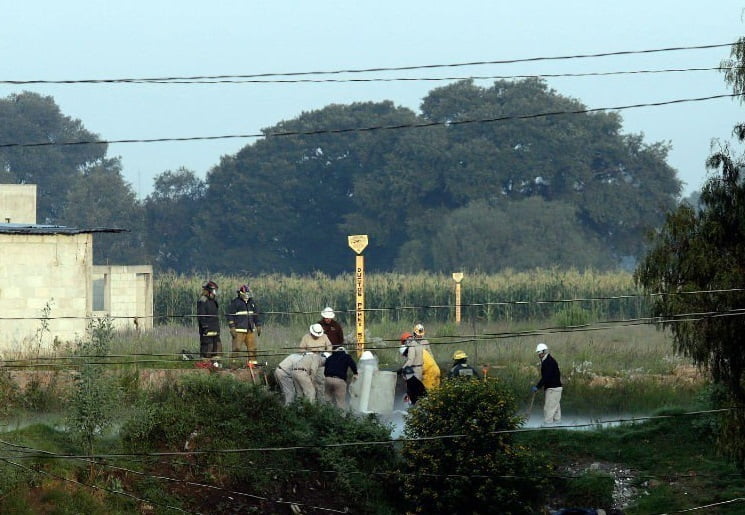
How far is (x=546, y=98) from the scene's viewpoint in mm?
93188

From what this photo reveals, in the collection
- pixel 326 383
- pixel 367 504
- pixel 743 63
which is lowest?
pixel 367 504

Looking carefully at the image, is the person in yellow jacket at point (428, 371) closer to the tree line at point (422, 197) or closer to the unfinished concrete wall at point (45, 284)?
the unfinished concrete wall at point (45, 284)

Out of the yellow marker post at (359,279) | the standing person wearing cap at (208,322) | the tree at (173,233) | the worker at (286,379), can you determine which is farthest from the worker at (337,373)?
the tree at (173,233)

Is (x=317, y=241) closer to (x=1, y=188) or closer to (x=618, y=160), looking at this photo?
(x=618, y=160)

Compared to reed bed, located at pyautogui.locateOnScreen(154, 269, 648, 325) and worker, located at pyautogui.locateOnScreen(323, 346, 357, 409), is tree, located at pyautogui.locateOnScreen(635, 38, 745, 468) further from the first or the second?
reed bed, located at pyautogui.locateOnScreen(154, 269, 648, 325)

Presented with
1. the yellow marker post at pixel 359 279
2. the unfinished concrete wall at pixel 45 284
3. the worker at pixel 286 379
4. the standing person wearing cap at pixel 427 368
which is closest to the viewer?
the worker at pixel 286 379

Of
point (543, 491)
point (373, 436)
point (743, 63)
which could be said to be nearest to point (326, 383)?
point (373, 436)

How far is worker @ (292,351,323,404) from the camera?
84.1 ft

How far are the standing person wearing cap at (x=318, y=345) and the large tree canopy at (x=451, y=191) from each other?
189 feet

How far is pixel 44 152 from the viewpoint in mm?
107500

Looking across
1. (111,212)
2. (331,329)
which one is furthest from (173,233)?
(331,329)

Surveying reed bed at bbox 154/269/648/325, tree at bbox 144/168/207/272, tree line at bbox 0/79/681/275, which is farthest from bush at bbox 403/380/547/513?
tree at bbox 144/168/207/272

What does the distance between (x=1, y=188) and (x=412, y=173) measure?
43.6 meters

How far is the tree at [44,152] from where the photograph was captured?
344 feet
